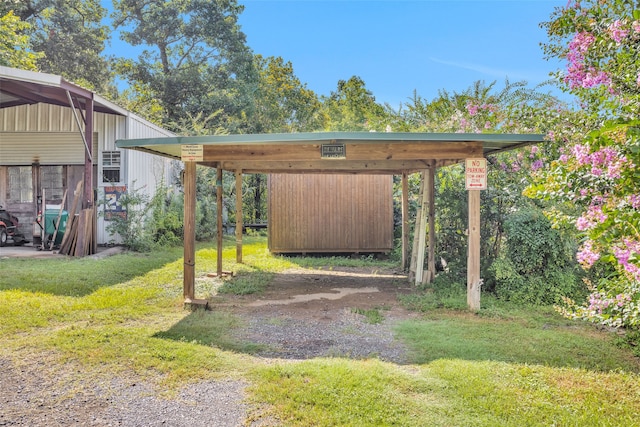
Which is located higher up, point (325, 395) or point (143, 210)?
point (143, 210)

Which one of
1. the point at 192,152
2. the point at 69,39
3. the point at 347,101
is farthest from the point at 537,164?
the point at 69,39

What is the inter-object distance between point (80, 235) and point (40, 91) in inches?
129

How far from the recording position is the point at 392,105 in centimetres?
1167

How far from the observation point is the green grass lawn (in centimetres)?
288

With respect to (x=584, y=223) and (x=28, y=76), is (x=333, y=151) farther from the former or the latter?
(x=28, y=76)

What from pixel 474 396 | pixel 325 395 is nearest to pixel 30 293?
pixel 325 395

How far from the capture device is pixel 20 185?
12.0m

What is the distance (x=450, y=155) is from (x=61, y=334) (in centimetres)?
496

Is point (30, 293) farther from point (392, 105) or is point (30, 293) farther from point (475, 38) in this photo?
point (475, 38)

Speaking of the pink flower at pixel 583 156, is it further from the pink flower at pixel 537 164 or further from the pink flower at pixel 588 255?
the pink flower at pixel 537 164

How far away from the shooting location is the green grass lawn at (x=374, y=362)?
2883 millimetres

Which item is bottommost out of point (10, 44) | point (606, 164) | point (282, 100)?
point (606, 164)

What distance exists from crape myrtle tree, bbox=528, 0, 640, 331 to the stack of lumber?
8.83m

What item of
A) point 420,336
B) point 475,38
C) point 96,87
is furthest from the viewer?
point 96,87
